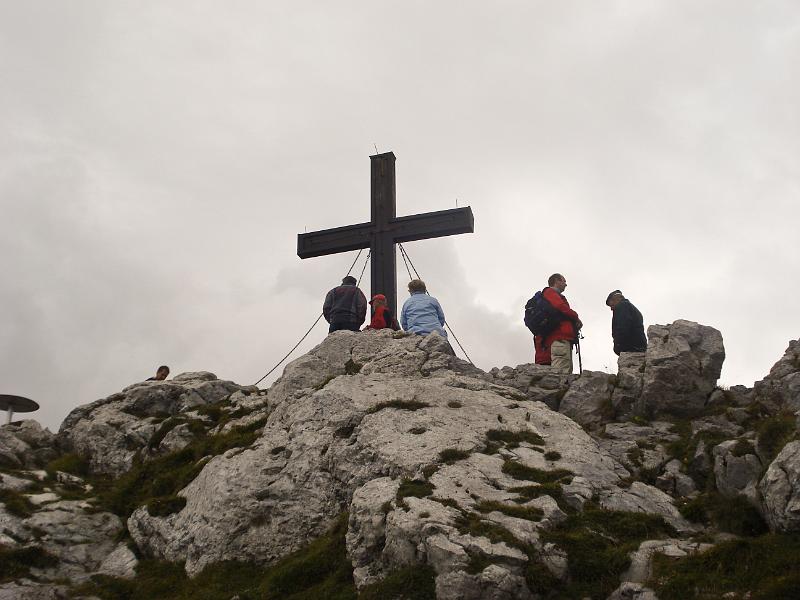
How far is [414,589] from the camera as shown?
1225cm

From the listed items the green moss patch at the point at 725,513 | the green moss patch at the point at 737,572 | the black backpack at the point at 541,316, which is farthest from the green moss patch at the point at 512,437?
the black backpack at the point at 541,316

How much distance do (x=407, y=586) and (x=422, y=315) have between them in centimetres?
1258

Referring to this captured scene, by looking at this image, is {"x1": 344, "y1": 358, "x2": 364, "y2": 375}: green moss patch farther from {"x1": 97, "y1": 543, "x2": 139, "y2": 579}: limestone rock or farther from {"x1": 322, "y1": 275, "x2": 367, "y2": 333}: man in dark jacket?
{"x1": 97, "y1": 543, "x2": 139, "y2": 579}: limestone rock

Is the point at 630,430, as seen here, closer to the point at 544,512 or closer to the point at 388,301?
the point at 544,512

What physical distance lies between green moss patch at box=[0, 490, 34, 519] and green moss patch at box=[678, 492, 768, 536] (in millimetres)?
13927

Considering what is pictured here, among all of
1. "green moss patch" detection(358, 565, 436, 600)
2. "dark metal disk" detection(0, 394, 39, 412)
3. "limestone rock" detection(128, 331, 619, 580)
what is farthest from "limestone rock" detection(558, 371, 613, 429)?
"dark metal disk" detection(0, 394, 39, 412)

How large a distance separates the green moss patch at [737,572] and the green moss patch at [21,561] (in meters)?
12.1

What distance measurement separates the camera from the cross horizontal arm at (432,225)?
2639cm

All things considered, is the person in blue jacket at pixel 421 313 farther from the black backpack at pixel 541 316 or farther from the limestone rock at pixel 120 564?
the limestone rock at pixel 120 564

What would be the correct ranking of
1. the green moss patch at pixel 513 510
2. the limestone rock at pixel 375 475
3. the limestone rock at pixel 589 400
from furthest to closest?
the limestone rock at pixel 589 400
the green moss patch at pixel 513 510
the limestone rock at pixel 375 475

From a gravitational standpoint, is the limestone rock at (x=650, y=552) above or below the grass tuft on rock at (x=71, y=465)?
below

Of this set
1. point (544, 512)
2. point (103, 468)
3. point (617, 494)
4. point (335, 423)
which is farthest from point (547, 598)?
point (103, 468)

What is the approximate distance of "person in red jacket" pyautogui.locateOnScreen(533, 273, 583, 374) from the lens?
23109 millimetres

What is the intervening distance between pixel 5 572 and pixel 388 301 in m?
14.5
